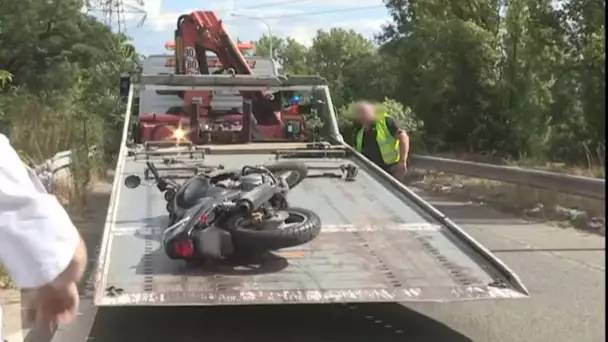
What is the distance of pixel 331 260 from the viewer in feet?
22.3

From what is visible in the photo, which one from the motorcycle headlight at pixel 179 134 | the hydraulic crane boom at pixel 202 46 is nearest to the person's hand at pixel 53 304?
the motorcycle headlight at pixel 179 134

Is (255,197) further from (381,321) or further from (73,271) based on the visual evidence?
(73,271)

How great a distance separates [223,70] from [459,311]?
847 centimetres

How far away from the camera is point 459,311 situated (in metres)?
7.59

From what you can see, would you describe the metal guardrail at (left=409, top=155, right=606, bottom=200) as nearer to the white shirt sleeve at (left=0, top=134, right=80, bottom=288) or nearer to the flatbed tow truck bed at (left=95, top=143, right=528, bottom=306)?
the flatbed tow truck bed at (left=95, top=143, right=528, bottom=306)

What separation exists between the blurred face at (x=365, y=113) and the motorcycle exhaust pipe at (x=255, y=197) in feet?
14.5

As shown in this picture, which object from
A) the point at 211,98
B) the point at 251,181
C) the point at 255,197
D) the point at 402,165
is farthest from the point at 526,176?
the point at 255,197

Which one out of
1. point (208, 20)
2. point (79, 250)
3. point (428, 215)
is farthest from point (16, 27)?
point (79, 250)

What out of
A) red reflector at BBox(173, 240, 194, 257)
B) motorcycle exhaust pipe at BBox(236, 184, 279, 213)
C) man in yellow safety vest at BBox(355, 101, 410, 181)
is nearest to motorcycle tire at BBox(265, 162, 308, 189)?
motorcycle exhaust pipe at BBox(236, 184, 279, 213)

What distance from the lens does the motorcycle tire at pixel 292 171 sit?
8469 millimetres

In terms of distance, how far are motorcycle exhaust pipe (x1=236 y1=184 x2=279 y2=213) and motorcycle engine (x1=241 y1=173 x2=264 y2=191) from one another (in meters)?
0.16

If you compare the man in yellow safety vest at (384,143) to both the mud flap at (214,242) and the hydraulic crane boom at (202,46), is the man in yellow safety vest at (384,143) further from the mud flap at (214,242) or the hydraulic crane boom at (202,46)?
the mud flap at (214,242)

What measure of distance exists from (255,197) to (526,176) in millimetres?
8494

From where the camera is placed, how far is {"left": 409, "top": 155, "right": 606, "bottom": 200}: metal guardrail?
12227 mm
